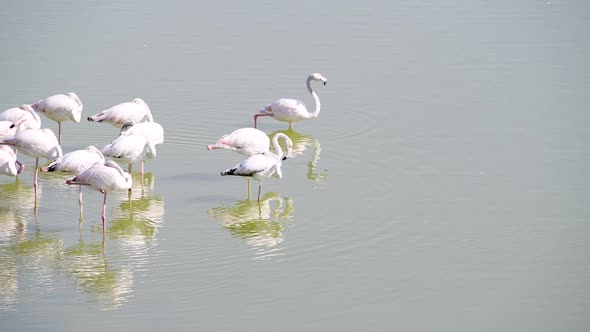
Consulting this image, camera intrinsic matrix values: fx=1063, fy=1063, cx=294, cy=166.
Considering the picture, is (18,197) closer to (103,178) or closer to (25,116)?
(25,116)

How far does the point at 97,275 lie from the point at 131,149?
6.47ft

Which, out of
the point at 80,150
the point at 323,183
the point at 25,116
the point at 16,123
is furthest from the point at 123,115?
the point at 323,183

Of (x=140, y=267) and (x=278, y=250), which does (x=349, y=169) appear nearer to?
(x=278, y=250)

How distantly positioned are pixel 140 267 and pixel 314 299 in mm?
1380

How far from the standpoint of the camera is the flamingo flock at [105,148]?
8727mm

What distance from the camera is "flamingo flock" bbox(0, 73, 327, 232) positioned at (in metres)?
8.73

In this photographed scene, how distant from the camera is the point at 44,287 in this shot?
7.47 metres

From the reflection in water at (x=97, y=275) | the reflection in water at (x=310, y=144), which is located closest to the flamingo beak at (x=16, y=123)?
the reflection in water at (x=97, y=275)

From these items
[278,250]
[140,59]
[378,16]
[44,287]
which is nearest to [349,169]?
[278,250]

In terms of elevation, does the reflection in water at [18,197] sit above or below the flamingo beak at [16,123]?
below

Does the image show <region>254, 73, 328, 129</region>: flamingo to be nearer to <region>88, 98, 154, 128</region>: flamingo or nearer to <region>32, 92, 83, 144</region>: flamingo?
<region>88, 98, 154, 128</region>: flamingo

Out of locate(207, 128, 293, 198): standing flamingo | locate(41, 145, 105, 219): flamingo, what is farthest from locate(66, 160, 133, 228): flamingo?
locate(207, 128, 293, 198): standing flamingo

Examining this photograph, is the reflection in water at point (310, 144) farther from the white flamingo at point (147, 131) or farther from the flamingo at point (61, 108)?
the flamingo at point (61, 108)

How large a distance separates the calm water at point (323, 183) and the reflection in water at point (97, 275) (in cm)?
2
